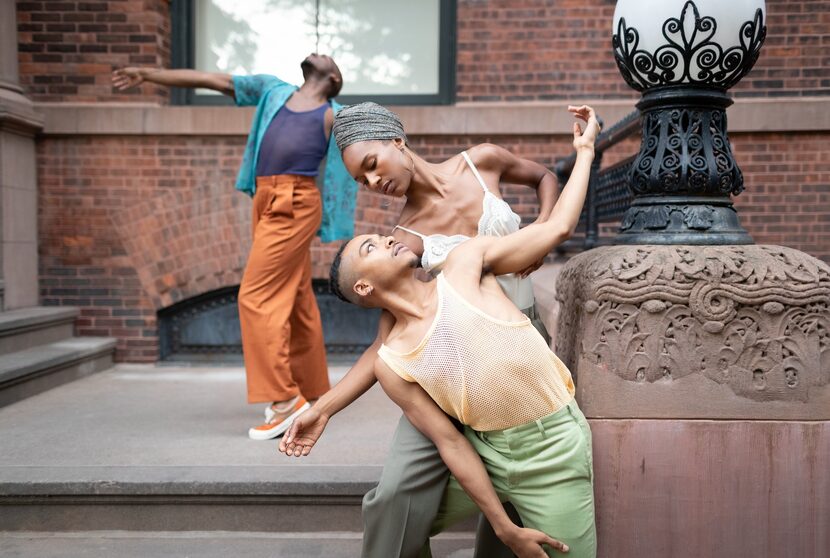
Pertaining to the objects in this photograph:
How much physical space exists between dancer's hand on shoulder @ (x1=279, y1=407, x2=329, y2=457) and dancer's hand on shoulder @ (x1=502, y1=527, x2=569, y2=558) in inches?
24.8

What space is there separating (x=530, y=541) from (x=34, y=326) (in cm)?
479

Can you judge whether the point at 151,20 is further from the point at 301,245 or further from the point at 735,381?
the point at 735,381

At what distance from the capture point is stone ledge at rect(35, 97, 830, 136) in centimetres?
616

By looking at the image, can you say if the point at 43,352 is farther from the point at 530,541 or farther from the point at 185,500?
the point at 530,541

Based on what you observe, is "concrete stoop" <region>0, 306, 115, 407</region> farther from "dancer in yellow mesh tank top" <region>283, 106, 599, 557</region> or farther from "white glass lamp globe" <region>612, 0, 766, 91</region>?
"white glass lamp globe" <region>612, 0, 766, 91</region>

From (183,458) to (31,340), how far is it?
8.91 ft

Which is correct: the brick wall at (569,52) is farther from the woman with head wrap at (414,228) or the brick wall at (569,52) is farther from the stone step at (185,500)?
the stone step at (185,500)

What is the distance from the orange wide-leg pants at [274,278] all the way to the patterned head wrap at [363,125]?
1.82 meters

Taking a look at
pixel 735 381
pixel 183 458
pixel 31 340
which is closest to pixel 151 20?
pixel 31 340

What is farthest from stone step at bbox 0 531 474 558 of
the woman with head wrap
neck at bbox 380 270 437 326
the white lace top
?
neck at bbox 380 270 437 326

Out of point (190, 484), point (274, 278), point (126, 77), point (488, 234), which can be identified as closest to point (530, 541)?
point (488, 234)

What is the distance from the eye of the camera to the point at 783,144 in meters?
6.14

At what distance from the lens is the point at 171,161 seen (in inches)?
248

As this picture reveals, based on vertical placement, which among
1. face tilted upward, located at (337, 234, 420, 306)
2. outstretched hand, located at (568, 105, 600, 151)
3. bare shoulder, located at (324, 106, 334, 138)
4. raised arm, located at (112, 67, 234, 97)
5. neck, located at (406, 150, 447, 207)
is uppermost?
raised arm, located at (112, 67, 234, 97)
